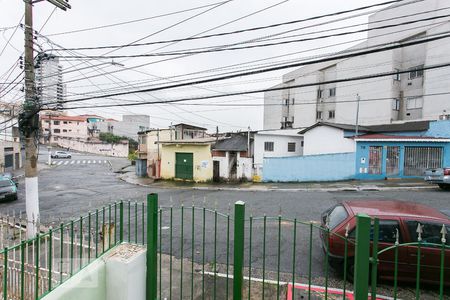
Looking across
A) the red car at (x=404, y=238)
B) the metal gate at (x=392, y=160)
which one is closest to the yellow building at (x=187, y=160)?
the metal gate at (x=392, y=160)

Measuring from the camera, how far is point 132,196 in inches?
733

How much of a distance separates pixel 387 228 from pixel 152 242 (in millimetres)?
4403

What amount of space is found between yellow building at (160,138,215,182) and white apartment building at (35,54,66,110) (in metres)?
13.6

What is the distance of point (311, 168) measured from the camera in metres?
21.5

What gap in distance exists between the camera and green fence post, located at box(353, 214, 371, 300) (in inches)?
111

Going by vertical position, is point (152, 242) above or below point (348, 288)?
above

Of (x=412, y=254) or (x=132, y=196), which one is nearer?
(x=412, y=254)

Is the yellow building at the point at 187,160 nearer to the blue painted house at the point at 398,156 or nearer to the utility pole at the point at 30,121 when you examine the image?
the blue painted house at the point at 398,156

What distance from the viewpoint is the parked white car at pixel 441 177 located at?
593 inches

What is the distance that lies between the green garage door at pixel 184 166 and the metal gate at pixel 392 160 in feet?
52.7

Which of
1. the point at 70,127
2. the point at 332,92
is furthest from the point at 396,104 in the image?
the point at 70,127

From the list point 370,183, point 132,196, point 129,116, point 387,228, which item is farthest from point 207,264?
point 129,116

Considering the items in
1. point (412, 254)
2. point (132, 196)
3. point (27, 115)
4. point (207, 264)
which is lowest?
point (132, 196)

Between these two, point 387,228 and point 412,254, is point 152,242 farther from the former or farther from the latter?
point 412,254
